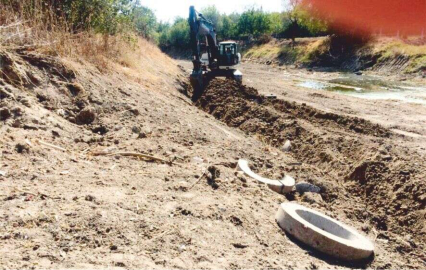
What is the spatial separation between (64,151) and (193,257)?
3.10 meters

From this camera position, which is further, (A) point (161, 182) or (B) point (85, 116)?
(B) point (85, 116)

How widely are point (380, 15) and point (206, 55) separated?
107ft

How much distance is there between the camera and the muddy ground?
3666 mm

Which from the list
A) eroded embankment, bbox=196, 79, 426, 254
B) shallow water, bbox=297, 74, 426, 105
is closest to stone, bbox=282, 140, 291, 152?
eroded embankment, bbox=196, 79, 426, 254

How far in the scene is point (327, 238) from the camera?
4.38 meters

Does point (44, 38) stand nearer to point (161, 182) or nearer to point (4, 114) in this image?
point (4, 114)

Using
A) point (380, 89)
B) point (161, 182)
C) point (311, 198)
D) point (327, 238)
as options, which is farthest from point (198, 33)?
point (380, 89)

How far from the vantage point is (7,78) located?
6523 mm

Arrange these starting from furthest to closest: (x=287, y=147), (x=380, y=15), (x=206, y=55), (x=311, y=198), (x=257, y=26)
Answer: (x=257, y=26) → (x=380, y=15) → (x=206, y=55) → (x=287, y=147) → (x=311, y=198)

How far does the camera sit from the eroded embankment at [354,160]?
6.19m

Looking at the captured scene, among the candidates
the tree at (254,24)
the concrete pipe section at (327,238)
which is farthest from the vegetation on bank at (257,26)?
the concrete pipe section at (327,238)

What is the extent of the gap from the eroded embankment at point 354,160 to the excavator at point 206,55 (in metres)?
2.89

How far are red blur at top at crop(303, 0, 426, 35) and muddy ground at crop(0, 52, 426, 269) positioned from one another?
35947mm

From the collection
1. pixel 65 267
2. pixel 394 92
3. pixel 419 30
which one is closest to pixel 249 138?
pixel 65 267
